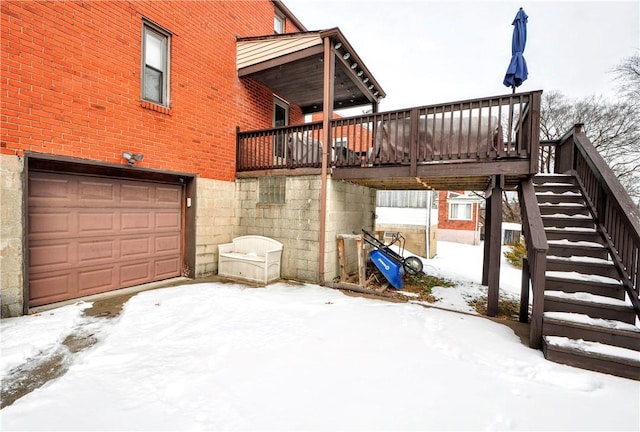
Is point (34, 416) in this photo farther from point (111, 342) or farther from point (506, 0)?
point (506, 0)

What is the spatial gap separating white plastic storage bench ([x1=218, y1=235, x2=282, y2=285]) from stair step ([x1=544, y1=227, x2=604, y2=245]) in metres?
5.34

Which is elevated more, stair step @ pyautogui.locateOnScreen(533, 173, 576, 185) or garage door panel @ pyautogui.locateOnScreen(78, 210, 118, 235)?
stair step @ pyautogui.locateOnScreen(533, 173, 576, 185)

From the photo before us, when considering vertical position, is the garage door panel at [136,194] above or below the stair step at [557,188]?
below

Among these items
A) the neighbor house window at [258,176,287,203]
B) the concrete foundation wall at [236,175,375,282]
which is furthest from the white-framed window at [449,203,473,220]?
the neighbor house window at [258,176,287,203]

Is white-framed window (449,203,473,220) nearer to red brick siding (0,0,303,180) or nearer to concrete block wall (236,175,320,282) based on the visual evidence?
concrete block wall (236,175,320,282)

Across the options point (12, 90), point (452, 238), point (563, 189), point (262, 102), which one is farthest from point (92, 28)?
point (452, 238)

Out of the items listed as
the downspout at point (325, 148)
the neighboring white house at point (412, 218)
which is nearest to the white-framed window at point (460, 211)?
the neighboring white house at point (412, 218)

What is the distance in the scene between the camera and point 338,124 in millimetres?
6613

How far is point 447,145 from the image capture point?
5.32m

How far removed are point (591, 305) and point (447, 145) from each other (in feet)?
10.5

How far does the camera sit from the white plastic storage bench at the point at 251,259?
6441 millimetres

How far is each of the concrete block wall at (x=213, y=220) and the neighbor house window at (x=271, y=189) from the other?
0.79m

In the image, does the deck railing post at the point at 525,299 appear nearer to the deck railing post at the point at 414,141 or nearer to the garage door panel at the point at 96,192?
the deck railing post at the point at 414,141

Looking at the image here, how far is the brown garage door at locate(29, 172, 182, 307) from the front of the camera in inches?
183
